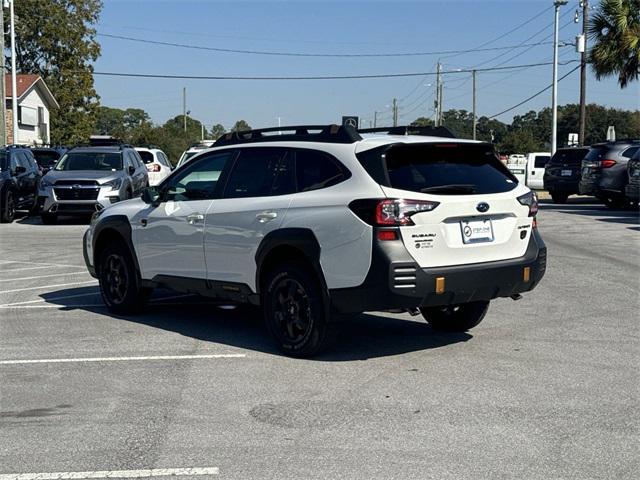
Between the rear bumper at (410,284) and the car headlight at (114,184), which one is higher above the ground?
the car headlight at (114,184)

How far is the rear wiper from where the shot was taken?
6.60 meters

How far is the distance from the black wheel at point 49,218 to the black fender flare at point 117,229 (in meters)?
12.0

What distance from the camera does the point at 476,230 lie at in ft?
22.3

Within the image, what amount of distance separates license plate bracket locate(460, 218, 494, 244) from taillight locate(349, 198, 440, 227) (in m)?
0.44

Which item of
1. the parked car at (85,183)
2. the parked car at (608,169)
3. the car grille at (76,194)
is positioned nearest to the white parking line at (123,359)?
the parked car at (85,183)

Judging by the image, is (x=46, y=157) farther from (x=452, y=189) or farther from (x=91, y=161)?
(x=452, y=189)

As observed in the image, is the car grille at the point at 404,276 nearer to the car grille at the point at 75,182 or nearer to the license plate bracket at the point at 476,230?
the license plate bracket at the point at 476,230

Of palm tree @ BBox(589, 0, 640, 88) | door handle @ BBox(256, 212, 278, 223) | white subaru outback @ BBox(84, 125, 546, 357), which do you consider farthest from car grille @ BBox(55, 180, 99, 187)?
palm tree @ BBox(589, 0, 640, 88)

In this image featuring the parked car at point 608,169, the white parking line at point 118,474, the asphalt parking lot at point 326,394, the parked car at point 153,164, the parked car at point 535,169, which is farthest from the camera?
the parked car at point 535,169

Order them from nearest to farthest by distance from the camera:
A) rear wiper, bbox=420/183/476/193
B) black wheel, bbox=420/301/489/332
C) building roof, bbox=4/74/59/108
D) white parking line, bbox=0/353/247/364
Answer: rear wiper, bbox=420/183/476/193 < white parking line, bbox=0/353/247/364 < black wheel, bbox=420/301/489/332 < building roof, bbox=4/74/59/108

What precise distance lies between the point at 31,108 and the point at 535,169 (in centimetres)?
3344

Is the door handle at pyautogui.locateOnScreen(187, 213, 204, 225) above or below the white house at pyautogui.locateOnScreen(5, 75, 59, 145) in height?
below

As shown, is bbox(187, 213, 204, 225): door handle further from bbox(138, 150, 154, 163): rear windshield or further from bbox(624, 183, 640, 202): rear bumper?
bbox(138, 150, 154, 163): rear windshield

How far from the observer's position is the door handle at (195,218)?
7.98m
